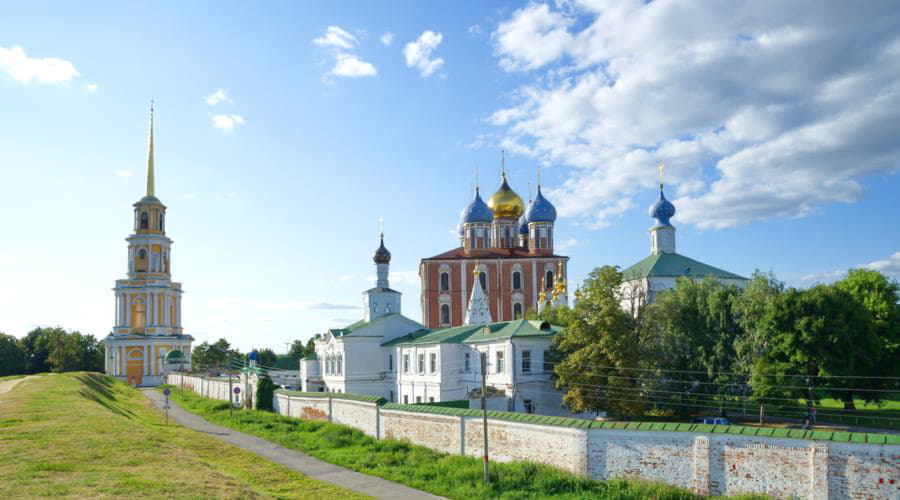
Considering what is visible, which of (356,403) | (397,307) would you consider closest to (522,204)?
(397,307)

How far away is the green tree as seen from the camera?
32250 mm

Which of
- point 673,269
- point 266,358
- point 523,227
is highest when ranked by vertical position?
point 523,227

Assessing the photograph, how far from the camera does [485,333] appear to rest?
3869 cm

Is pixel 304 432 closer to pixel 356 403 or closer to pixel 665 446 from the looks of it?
pixel 356 403

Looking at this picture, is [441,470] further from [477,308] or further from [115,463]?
[477,308]

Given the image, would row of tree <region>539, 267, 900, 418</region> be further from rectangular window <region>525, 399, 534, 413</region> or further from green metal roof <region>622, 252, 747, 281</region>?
green metal roof <region>622, 252, 747, 281</region>

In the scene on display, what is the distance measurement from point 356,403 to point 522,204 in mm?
48687

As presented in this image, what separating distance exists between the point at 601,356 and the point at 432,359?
11.1m

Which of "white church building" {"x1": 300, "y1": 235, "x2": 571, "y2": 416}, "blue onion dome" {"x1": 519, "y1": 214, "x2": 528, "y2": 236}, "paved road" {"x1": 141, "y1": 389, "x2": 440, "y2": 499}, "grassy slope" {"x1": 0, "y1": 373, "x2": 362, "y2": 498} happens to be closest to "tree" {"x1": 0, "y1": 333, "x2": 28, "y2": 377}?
"white church building" {"x1": 300, "y1": 235, "x2": 571, "y2": 416}

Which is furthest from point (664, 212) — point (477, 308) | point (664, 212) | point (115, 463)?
point (115, 463)

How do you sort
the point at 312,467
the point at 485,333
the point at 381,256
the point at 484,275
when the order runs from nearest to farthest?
the point at 312,467 → the point at 485,333 → the point at 381,256 → the point at 484,275

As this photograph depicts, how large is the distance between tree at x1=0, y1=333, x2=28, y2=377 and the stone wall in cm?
7221

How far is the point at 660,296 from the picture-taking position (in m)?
35.7

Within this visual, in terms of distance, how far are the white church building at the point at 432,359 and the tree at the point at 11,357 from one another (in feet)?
146
